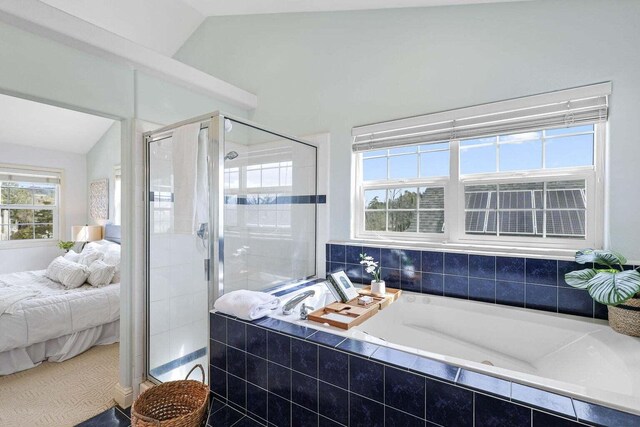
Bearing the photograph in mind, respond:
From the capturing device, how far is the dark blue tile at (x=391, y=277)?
2.34m

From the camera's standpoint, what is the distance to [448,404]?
1.04m

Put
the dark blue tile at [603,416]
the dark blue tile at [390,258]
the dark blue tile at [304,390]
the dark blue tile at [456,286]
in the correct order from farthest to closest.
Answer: the dark blue tile at [390,258] < the dark blue tile at [456,286] < the dark blue tile at [304,390] < the dark blue tile at [603,416]

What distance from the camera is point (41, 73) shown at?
1.65 m

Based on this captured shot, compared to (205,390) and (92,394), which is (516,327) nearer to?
(205,390)

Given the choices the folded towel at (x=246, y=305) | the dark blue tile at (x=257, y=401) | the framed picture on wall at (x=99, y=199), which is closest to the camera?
the dark blue tile at (x=257, y=401)

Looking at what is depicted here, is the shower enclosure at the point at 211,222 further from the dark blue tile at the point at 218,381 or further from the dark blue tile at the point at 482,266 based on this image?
the dark blue tile at the point at 482,266

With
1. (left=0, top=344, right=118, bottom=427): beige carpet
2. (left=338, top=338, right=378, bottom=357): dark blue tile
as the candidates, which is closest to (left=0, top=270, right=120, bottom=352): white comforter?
(left=0, top=344, right=118, bottom=427): beige carpet

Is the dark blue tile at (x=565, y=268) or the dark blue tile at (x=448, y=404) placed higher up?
the dark blue tile at (x=565, y=268)

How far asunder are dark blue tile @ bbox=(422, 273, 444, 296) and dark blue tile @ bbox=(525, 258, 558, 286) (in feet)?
1.71

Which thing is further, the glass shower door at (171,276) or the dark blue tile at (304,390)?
the glass shower door at (171,276)

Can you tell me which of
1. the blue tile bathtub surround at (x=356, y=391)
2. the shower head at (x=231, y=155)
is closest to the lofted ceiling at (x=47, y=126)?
the shower head at (x=231, y=155)

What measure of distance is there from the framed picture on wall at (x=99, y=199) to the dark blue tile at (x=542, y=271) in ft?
16.8

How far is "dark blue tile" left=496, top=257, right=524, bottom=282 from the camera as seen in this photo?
6.20 feet

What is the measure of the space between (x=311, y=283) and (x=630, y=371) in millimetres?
1876
